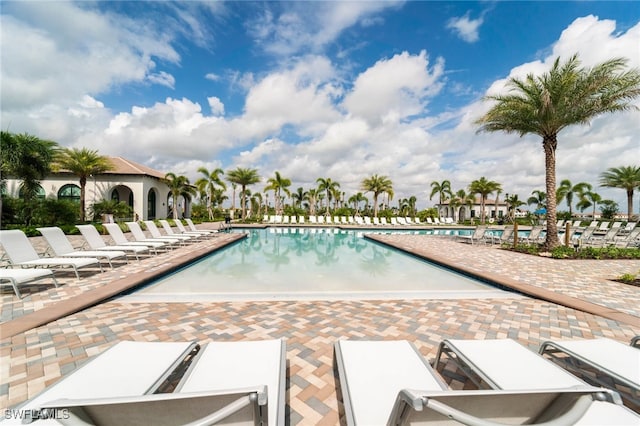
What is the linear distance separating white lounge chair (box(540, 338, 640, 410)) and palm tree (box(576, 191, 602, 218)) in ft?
167

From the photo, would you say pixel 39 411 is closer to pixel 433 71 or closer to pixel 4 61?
pixel 4 61

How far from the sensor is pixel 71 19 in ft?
22.3

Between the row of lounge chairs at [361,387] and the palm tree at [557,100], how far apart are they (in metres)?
11.0

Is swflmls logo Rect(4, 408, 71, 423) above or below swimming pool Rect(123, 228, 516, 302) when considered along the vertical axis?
above

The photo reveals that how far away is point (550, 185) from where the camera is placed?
10.9 m

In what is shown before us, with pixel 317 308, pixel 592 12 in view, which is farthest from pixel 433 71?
pixel 317 308

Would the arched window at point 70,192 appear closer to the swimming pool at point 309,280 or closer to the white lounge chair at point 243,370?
the swimming pool at point 309,280

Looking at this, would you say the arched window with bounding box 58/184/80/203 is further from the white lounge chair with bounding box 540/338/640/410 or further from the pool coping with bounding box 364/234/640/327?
the white lounge chair with bounding box 540/338/640/410

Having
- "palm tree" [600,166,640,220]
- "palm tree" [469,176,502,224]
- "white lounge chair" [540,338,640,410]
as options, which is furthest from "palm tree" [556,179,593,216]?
"white lounge chair" [540,338,640,410]

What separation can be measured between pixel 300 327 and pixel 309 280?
3.17m

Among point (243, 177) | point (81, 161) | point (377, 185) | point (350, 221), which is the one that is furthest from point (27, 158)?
point (377, 185)

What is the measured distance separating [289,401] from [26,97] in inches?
876

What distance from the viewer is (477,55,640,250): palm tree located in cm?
934

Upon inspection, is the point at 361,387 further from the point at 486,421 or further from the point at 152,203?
the point at 152,203
